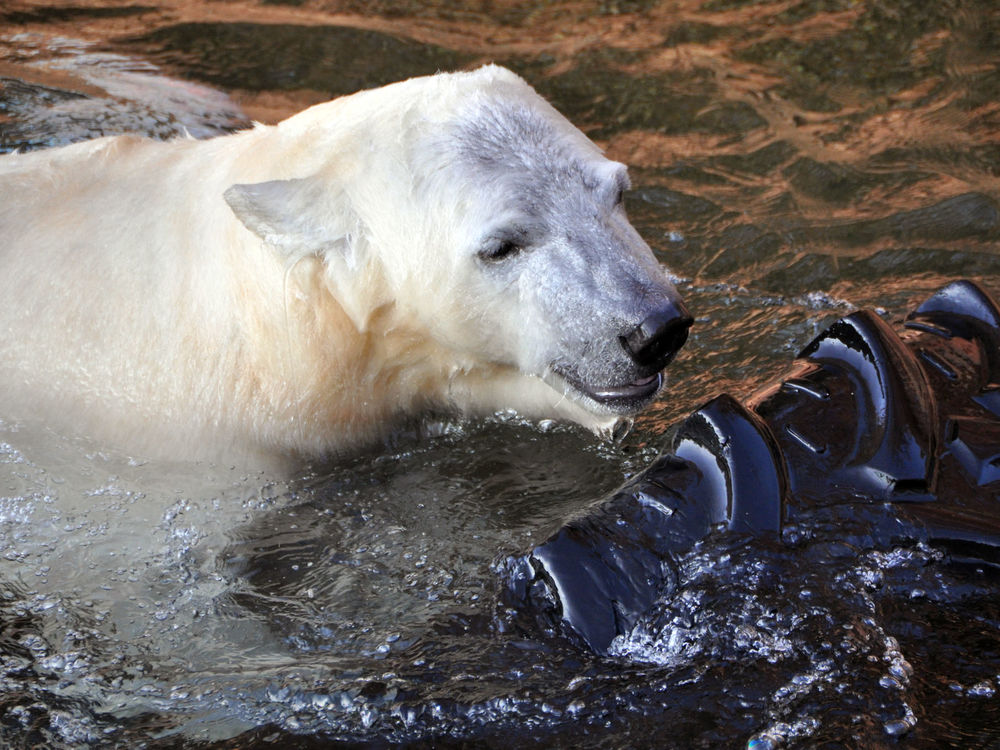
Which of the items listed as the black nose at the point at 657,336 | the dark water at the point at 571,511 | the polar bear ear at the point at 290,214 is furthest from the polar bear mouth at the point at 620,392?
the polar bear ear at the point at 290,214

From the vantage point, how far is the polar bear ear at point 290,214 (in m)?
2.79

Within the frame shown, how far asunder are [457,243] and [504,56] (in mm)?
3599

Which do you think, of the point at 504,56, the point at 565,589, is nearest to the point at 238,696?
the point at 565,589

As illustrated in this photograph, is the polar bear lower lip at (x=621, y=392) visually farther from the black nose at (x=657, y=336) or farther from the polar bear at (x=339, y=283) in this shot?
the black nose at (x=657, y=336)

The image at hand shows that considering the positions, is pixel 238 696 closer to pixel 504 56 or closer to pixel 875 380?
pixel 875 380

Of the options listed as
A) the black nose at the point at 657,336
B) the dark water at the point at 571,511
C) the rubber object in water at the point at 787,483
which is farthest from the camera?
the black nose at the point at 657,336

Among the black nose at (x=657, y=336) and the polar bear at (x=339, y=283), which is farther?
the polar bear at (x=339, y=283)

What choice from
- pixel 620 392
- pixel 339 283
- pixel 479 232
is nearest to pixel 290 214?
pixel 339 283

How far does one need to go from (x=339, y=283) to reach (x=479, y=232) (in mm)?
418

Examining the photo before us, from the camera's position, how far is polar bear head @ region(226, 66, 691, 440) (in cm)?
273

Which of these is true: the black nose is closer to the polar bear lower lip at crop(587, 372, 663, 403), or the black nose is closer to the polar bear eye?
the polar bear lower lip at crop(587, 372, 663, 403)

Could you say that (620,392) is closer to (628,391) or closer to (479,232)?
(628,391)

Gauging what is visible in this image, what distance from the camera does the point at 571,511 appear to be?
10.0ft

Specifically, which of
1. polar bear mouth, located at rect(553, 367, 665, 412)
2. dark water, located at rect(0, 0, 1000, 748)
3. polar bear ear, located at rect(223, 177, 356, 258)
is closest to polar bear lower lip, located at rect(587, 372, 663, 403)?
polar bear mouth, located at rect(553, 367, 665, 412)
